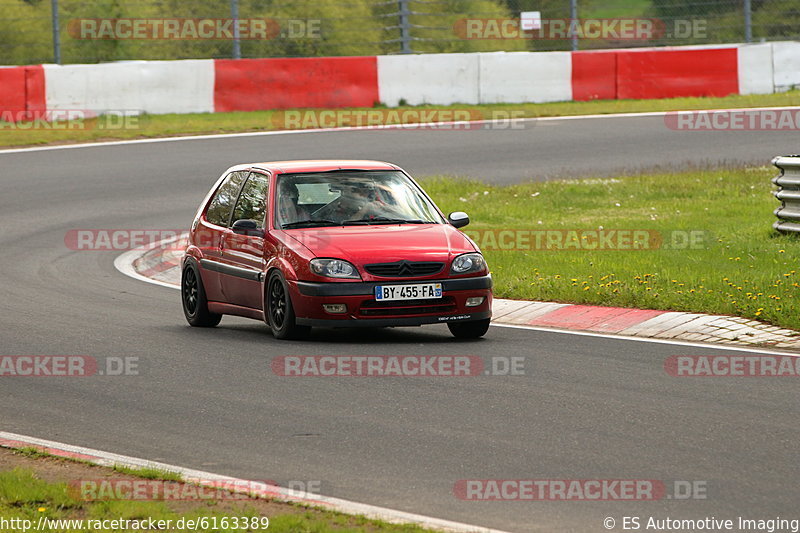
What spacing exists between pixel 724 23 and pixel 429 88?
7.25 meters

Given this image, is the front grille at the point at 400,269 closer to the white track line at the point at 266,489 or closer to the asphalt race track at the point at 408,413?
the asphalt race track at the point at 408,413

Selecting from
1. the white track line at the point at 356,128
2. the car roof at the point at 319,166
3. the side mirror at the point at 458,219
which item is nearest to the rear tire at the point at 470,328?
the side mirror at the point at 458,219

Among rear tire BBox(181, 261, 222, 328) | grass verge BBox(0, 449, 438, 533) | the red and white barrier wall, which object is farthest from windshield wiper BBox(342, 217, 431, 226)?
the red and white barrier wall

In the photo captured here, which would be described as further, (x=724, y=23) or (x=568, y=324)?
(x=724, y=23)

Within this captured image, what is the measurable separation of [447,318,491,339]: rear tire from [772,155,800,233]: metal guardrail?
5509mm

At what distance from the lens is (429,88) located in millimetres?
28797

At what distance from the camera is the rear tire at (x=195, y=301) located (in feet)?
41.4

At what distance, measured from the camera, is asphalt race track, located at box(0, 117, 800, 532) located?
6.81 meters

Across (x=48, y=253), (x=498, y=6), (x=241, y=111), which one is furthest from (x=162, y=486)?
(x=498, y=6)

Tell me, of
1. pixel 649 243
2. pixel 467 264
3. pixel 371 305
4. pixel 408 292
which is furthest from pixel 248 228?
pixel 649 243

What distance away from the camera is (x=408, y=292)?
428 inches

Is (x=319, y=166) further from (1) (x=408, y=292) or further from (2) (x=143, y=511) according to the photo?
(2) (x=143, y=511)

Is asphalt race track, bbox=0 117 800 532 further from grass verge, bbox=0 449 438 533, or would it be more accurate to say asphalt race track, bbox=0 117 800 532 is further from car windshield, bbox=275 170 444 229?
car windshield, bbox=275 170 444 229

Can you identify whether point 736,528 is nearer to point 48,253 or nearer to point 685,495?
point 685,495
